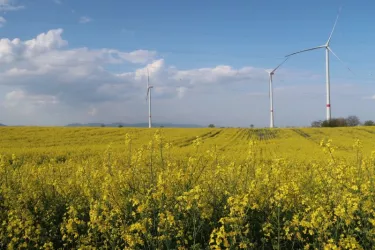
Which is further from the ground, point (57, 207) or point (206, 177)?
point (206, 177)

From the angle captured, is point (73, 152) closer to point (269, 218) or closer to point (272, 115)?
point (269, 218)

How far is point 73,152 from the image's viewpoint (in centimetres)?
2377

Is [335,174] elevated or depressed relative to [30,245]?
elevated

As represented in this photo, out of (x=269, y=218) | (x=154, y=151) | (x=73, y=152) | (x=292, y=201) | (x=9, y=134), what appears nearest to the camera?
(x=269, y=218)

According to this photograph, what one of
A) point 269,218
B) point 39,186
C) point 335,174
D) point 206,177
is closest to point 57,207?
point 39,186


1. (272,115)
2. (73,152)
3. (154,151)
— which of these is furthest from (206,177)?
(272,115)

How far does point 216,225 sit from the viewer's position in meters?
5.90

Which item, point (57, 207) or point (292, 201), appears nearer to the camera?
point (292, 201)

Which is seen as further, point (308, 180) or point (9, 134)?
point (9, 134)

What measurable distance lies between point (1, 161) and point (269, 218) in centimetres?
577

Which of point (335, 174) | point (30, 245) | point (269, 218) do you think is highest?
point (335, 174)

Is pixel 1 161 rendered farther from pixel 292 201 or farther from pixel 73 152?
pixel 73 152

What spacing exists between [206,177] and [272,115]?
189ft

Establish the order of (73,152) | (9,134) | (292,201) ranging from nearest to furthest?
(292,201)
(73,152)
(9,134)
